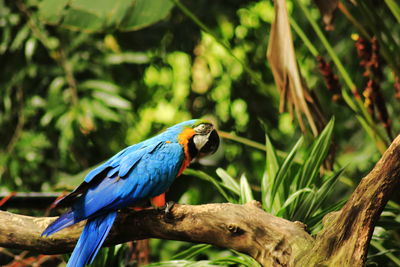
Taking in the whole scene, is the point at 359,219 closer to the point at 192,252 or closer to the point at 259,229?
the point at 259,229

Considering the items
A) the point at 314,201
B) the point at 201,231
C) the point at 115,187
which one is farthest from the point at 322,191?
the point at 115,187

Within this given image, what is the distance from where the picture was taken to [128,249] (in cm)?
161

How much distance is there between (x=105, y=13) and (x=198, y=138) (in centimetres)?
64

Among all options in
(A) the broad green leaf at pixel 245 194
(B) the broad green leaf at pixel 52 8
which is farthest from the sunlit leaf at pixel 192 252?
(B) the broad green leaf at pixel 52 8

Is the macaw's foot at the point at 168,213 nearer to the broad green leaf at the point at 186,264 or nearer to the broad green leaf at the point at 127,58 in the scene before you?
the broad green leaf at the point at 186,264

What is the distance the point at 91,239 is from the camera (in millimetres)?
1129

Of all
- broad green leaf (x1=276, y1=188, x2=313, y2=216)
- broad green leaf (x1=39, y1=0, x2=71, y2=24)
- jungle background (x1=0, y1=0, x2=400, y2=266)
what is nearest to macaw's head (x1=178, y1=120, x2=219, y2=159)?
jungle background (x1=0, y1=0, x2=400, y2=266)

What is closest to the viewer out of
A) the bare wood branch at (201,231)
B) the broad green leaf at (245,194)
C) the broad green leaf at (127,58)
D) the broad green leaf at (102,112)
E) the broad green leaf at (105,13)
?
the bare wood branch at (201,231)

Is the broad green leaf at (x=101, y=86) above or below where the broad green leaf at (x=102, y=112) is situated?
above

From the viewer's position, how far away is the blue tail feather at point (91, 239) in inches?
43.9

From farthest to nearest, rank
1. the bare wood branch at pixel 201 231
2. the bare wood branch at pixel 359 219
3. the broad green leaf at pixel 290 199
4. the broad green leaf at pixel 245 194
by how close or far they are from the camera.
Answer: the broad green leaf at pixel 245 194
the broad green leaf at pixel 290 199
the bare wood branch at pixel 201 231
the bare wood branch at pixel 359 219

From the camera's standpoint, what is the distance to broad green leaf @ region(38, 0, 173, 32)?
5.82ft

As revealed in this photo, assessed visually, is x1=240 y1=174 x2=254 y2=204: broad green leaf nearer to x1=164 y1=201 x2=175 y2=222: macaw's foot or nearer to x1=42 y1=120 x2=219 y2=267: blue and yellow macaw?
x1=42 y1=120 x2=219 y2=267: blue and yellow macaw

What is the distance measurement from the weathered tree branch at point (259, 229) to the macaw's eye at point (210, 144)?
26 cm
